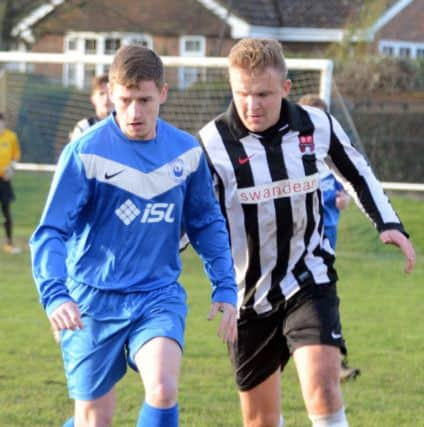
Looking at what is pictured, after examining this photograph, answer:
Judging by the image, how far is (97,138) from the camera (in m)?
4.83

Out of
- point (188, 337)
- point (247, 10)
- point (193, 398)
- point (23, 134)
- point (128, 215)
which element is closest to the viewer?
point (128, 215)

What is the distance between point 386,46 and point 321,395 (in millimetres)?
30976

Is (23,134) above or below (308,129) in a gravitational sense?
below

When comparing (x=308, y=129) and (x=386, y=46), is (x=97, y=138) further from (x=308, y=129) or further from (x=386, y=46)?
(x=386, y=46)

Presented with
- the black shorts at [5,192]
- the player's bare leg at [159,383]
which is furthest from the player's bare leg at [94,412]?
the black shorts at [5,192]

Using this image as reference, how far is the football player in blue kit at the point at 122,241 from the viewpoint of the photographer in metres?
4.71

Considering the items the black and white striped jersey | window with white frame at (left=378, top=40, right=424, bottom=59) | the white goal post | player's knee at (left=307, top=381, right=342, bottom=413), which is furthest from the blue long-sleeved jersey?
window with white frame at (left=378, top=40, right=424, bottom=59)

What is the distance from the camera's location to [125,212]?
481 cm

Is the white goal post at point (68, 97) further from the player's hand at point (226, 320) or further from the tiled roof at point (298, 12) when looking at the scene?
the tiled roof at point (298, 12)

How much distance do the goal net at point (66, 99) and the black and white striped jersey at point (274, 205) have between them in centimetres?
1009

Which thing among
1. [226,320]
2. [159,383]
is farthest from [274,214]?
[159,383]

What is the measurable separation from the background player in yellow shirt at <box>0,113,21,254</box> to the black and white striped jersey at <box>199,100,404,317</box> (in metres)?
10.2

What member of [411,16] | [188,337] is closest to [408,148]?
[188,337]

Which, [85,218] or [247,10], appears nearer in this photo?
[85,218]
